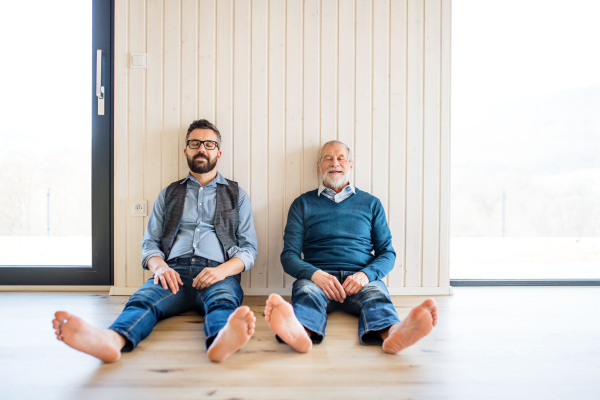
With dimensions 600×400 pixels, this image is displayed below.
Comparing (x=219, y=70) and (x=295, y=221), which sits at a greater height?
(x=219, y=70)

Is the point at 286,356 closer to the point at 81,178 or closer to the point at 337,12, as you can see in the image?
the point at 81,178

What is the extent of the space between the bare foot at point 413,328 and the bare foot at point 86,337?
3.28 feet

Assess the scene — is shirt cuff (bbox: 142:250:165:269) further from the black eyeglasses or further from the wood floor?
the black eyeglasses

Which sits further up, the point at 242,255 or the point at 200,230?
the point at 200,230

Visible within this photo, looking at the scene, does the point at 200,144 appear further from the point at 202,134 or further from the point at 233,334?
the point at 233,334

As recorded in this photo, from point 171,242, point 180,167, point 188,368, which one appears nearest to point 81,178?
point 180,167

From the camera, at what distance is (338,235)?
1859mm

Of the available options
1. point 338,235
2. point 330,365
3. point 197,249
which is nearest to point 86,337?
point 197,249

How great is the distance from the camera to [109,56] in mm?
2145

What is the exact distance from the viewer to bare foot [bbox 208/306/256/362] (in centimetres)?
111

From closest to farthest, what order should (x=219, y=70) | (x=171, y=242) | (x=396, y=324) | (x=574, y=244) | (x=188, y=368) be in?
(x=188, y=368)
(x=396, y=324)
(x=171, y=242)
(x=219, y=70)
(x=574, y=244)

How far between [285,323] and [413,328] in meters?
0.46

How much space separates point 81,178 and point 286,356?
6.04ft

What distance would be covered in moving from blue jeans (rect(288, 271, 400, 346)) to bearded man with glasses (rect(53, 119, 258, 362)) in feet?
1.02
